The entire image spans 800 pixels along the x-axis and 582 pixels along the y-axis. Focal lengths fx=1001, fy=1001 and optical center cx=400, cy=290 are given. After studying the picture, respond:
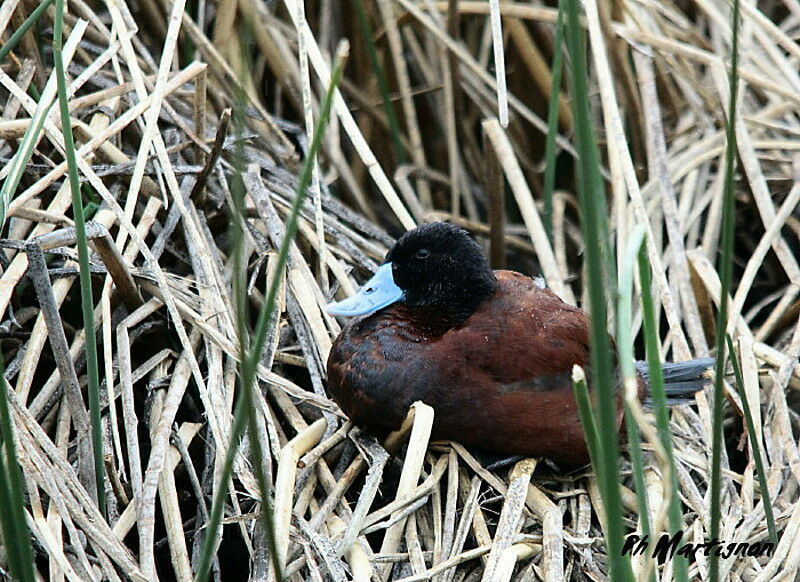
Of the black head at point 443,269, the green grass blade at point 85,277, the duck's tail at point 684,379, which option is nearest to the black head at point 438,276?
the black head at point 443,269

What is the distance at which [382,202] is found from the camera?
2812 mm

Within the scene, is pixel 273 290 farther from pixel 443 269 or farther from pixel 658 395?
pixel 443 269

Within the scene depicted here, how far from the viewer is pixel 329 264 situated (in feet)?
6.91

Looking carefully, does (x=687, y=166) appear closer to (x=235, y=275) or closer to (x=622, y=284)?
(x=622, y=284)

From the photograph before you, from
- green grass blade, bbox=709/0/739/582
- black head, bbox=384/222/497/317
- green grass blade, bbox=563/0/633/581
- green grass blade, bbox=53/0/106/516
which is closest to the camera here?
green grass blade, bbox=563/0/633/581

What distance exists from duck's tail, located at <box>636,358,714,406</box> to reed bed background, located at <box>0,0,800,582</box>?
0.20 ft

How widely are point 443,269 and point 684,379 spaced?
52 cm

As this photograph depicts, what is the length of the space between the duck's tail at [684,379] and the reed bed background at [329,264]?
0.06 meters

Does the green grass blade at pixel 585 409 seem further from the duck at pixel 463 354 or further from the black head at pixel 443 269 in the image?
the black head at pixel 443 269

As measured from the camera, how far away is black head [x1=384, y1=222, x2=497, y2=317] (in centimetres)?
195

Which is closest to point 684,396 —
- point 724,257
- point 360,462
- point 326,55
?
point 360,462

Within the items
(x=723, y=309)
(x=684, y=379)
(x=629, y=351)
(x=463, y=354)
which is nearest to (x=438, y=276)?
(x=463, y=354)

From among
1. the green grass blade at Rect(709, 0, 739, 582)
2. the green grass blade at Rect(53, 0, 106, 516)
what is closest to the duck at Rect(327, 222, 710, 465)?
the green grass blade at Rect(53, 0, 106, 516)

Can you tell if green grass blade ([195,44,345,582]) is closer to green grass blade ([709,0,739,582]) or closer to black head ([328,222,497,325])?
green grass blade ([709,0,739,582])
